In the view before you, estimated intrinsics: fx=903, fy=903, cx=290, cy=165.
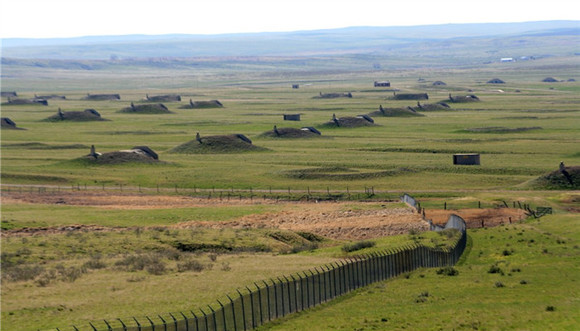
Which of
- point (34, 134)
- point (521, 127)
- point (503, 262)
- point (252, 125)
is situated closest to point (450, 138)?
point (521, 127)

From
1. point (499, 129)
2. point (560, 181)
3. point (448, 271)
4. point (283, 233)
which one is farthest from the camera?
point (499, 129)

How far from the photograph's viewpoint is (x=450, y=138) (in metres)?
130

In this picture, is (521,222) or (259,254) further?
(521,222)

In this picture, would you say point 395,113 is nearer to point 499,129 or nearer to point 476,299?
point 499,129

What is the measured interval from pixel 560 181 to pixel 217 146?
49.9 m

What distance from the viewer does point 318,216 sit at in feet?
227

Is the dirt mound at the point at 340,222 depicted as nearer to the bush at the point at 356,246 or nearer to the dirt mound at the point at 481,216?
the dirt mound at the point at 481,216

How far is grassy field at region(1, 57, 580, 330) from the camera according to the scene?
115 ft

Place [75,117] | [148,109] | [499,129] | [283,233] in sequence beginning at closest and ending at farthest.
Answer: [283,233] < [499,129] < [75,117] < [148,109]

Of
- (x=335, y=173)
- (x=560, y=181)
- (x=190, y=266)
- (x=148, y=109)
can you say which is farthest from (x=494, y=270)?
(x=148, y=109)

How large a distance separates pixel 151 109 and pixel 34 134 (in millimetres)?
51360

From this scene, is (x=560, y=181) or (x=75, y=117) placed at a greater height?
(x=560, y=181)

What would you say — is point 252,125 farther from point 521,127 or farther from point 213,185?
point 213,185

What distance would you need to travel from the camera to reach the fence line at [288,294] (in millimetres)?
28728
